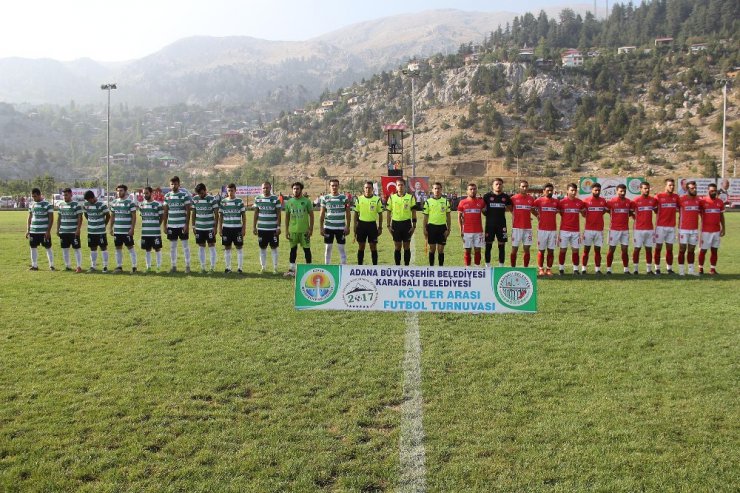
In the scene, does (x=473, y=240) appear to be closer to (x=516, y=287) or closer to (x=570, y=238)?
(x=570, y=238)

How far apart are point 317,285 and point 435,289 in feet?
4.66

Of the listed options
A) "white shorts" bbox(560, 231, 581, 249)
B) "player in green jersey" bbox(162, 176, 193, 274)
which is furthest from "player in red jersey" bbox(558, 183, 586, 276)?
"player in green jersey" bbox(162, 176, 193, 274)

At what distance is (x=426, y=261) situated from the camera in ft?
47.8

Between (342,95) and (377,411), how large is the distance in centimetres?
16242

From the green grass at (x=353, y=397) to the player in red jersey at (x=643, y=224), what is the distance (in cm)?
294

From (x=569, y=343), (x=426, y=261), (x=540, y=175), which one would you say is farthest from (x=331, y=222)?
(x=540, y=175)

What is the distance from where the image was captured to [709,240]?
12.5 m

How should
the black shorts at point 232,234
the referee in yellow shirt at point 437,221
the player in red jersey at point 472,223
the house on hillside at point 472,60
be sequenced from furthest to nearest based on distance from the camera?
the house on hillside at point 472,60 < the black shorts at point 232,234 < the player in red jersey at point 472,223 < the referee in yellow shirt at point 437,221

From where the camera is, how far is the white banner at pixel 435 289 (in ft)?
22.1

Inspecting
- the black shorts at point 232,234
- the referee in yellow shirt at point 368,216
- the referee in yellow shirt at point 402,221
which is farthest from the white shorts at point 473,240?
the black shorts at point 232,234

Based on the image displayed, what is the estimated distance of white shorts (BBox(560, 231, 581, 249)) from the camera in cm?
1243

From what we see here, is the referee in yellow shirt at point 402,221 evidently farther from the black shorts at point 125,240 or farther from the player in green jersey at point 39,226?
the player in green jersey at point 39,226

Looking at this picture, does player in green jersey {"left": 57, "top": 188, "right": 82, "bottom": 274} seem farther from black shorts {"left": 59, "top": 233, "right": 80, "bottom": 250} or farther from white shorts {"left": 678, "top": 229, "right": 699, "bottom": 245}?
white shorts {"left": 678, "top": 229, "right": 699, "bottom": 245}

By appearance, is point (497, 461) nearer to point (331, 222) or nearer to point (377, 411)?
point (377, 411)
